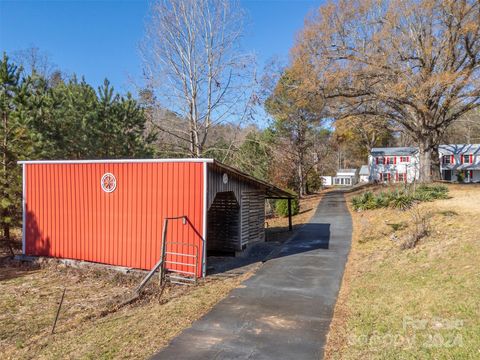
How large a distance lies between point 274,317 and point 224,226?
280 inches

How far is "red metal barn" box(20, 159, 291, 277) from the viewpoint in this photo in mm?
10195

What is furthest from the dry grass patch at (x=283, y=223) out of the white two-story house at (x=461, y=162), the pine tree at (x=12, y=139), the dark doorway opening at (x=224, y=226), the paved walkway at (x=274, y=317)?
the white two-story house at (x=461, y=162)

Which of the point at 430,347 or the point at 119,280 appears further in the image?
the point at 119,280

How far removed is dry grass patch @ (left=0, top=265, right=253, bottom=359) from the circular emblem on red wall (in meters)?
2.74

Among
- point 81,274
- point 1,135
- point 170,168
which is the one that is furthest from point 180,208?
point 1,135

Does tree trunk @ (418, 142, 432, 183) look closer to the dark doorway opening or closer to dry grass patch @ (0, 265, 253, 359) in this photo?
the dark doorway opening

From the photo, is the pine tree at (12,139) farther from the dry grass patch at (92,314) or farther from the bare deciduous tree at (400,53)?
the bare deciduous tree at (400,53)

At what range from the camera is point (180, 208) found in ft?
33.9

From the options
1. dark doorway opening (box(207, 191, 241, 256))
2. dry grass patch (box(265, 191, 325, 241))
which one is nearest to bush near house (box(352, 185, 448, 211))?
dry grass patch (box(265, 191, 325, 241))

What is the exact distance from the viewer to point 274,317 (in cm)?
669

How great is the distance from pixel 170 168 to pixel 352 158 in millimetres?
66762

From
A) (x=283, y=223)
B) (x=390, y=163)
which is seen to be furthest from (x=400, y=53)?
(x=390, y=163)

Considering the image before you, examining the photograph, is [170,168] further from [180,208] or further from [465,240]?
[465,240]

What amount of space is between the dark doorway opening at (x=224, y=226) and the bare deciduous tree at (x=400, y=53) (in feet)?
42.0
